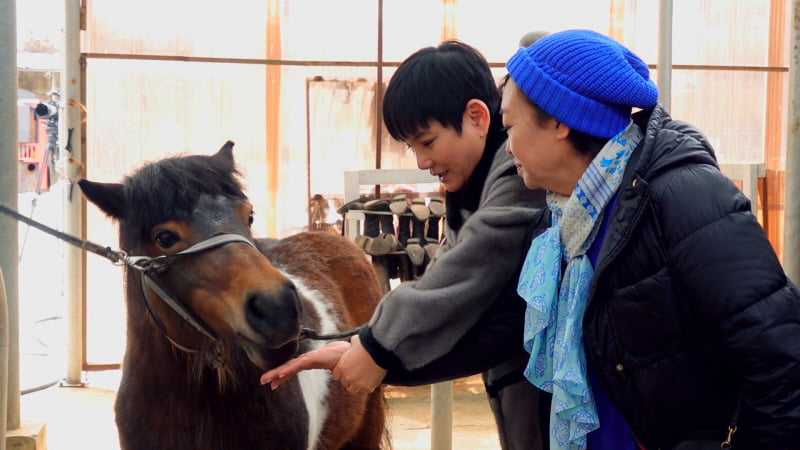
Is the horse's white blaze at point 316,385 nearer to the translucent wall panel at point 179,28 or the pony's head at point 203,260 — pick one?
the pony's head at point 203,260

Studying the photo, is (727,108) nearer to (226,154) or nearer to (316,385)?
(316,385)

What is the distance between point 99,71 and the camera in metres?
5.87

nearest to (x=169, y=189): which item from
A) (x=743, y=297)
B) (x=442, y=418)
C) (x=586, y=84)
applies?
(x=586, y=84)

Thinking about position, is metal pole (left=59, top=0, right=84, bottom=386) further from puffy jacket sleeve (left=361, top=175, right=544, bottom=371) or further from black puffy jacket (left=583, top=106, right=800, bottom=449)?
black puffy jacket (left=583, top=106, right=800, bottom=449)

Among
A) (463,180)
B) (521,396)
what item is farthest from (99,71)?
(521,396)

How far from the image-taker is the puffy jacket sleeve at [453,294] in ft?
5.70

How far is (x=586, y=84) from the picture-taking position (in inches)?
59.3

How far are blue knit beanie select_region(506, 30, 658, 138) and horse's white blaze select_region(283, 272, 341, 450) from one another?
1.16 meters

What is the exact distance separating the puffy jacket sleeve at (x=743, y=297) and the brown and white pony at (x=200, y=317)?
39.8 inches

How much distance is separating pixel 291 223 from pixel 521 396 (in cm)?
450

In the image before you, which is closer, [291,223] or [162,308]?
[162,308]

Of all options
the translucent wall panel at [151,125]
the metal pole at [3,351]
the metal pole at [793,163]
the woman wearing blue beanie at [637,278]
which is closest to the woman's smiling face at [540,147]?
the woman wearing blue beanie at [637,278]

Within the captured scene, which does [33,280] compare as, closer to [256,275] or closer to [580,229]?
[256,275]

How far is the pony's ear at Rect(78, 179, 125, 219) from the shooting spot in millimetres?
2382
